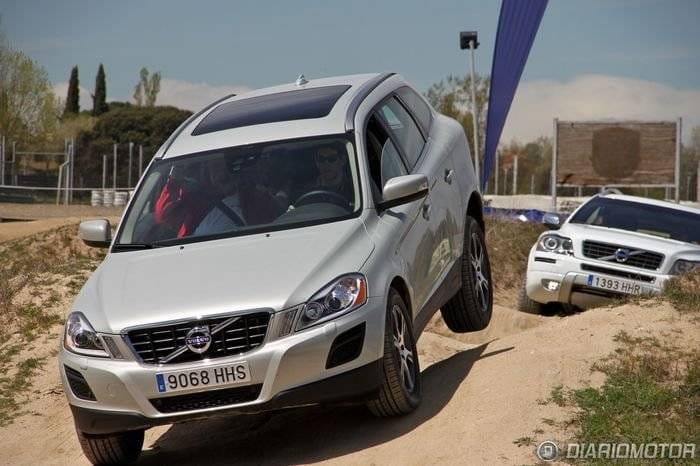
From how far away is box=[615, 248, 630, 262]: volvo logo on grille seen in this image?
520 inches

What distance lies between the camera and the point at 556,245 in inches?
543

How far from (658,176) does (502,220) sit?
13.6 m

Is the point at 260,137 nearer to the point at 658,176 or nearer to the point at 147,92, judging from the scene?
the point at 658,176

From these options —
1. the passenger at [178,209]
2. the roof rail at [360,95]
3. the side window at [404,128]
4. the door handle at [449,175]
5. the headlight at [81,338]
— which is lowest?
the headlight at [81,338]

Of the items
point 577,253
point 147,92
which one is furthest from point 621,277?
point 147,92

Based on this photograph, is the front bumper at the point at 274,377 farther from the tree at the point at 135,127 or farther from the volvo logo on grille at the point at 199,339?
the tree at the point at 135,127

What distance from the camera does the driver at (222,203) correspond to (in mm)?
7723

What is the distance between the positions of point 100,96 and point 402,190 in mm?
71944

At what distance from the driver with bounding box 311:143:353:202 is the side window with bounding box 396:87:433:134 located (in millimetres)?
1609

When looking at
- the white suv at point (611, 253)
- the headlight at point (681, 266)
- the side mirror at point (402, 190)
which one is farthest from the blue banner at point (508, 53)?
the side mirror at point (402, 190)

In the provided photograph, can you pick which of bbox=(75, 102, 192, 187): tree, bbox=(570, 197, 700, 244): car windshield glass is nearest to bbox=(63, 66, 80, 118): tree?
bbox=(75, 102, 192, 187): tree

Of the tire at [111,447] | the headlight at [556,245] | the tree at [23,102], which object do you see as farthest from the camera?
the tree at [23,102]

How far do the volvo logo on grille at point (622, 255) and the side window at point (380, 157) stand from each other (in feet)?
17.3

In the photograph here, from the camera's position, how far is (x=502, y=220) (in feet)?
72.3
